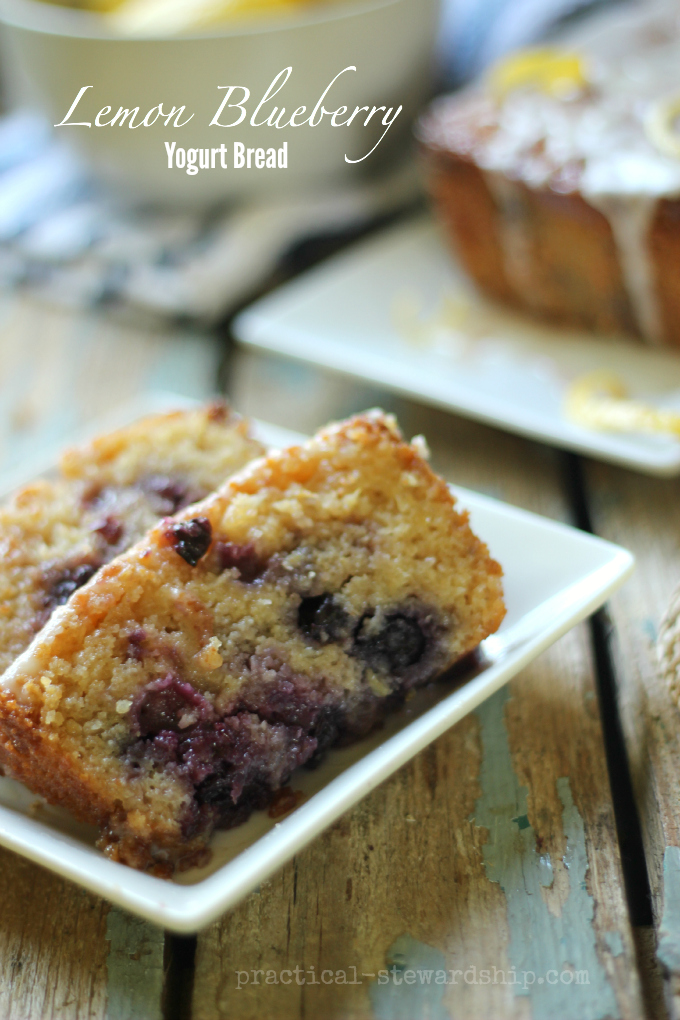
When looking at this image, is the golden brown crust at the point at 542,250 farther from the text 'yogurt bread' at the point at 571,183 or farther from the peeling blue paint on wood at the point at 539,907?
the peeling blue paint on wood at the point at 539,907

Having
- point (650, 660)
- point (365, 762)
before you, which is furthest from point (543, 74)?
point (365, 762)

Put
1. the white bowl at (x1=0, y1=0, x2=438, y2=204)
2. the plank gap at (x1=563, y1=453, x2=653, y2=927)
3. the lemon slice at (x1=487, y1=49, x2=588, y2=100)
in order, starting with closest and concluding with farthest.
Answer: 1. the plank gap at (x1=563, y1=453, x2=653, y2=927)
2. the lemon slice at (x1=487, y1=49, x2=588, y2=100)
3. the white bowl at (x1=0, y1=0, x2=438, y2=204)

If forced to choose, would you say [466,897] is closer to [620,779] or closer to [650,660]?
[620,779]

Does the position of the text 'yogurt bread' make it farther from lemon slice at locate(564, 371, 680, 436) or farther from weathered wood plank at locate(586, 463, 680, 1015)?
weathered wood plank at locate(586, 463, 680, 1015)

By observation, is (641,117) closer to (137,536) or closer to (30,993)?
(137,536)

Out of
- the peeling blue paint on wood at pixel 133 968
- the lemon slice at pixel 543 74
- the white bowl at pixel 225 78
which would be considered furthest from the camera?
the white bowl at pixel 225 78

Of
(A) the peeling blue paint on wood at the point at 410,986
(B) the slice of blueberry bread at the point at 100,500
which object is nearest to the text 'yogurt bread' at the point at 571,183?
(B) the slice of blueberry bread at the point at 100,500

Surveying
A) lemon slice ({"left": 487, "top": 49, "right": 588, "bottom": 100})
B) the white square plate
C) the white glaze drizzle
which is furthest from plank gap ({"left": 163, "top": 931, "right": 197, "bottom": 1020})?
lemon slice ({"left": 487, "top": 49, "right": 588, "bottom": 100})
